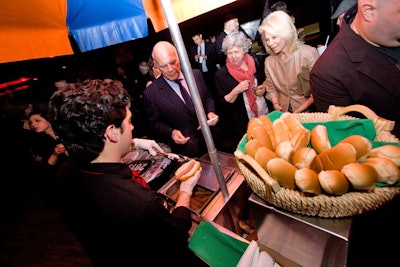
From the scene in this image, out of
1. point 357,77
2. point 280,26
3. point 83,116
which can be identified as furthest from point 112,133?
point 280,26

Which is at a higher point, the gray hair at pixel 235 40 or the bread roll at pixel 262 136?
the gray hair at pixel 235 40

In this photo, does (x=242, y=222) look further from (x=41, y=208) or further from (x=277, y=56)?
(x=41, y=208)

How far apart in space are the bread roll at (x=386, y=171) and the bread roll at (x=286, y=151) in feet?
0.94

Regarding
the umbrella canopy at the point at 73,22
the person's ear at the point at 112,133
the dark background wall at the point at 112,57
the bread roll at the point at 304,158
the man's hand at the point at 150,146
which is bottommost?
the man's hand at the point at 150,146

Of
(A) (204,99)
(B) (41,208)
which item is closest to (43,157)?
(A) (204,99)

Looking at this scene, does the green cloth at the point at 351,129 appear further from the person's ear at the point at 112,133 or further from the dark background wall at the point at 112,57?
the dark background wall at the point at 112,57

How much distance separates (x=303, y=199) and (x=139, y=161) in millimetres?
1662

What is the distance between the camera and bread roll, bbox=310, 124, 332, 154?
93 centimetres

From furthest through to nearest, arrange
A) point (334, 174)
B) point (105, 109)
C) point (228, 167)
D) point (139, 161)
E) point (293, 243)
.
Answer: point (139, 161)
point (228, 167)
point (105, 109)
point (293, 243)
point (334, 174)

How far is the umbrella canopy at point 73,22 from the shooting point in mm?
1599

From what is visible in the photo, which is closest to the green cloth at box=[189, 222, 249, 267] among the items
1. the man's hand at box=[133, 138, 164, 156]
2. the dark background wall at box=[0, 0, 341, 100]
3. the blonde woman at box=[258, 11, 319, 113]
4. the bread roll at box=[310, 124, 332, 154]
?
the bread roll at box=[310, 124, 332, 154]

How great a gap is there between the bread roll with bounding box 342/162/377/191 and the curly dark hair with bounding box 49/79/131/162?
127 centimetres

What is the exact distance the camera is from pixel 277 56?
9.17 feet

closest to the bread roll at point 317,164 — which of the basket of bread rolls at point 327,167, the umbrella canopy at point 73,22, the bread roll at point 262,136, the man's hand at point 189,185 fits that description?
the basket of bread rolls at point 327,167
